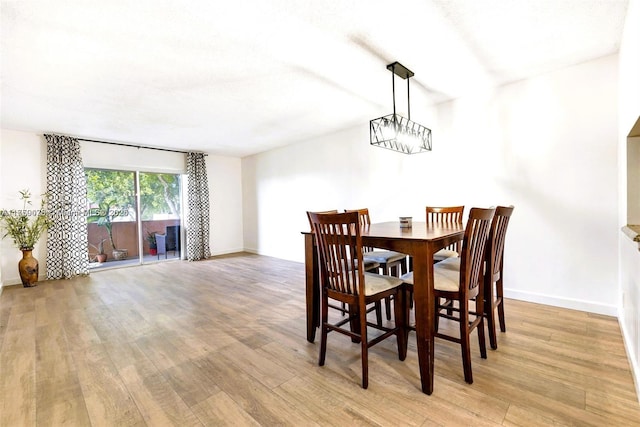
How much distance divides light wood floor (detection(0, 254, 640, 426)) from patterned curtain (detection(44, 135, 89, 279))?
1664mm

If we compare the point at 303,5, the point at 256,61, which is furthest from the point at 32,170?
the point at 303,5

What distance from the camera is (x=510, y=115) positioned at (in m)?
3.12

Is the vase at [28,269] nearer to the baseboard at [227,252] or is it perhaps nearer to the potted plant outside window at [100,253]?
the potted plant outside window at [100,253]

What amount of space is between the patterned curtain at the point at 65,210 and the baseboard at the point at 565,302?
6.24m

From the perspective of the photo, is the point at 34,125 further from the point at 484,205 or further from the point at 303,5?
the point at 484,205

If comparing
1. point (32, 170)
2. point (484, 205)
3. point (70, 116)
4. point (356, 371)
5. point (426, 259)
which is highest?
point (70, 116)

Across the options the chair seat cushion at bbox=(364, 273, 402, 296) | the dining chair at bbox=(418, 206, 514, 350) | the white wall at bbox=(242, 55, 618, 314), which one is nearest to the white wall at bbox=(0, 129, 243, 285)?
the white wall at bbox=(242, 55, 618, 314)

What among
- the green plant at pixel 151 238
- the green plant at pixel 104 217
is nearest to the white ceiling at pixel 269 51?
the green plant at pixel 104 217

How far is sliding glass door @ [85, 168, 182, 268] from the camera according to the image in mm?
5160

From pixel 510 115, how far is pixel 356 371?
305 centimetres

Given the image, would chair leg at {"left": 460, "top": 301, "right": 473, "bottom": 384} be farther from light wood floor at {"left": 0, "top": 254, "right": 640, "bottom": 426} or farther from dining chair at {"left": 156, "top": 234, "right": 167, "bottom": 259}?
dining chair at {"left": 156, "top": 234, "right": 167, "bottom": 259}

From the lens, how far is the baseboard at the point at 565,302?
2639 millimetres

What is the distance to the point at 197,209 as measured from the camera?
6184 mm

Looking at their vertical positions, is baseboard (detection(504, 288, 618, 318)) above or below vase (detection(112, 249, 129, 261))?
below
